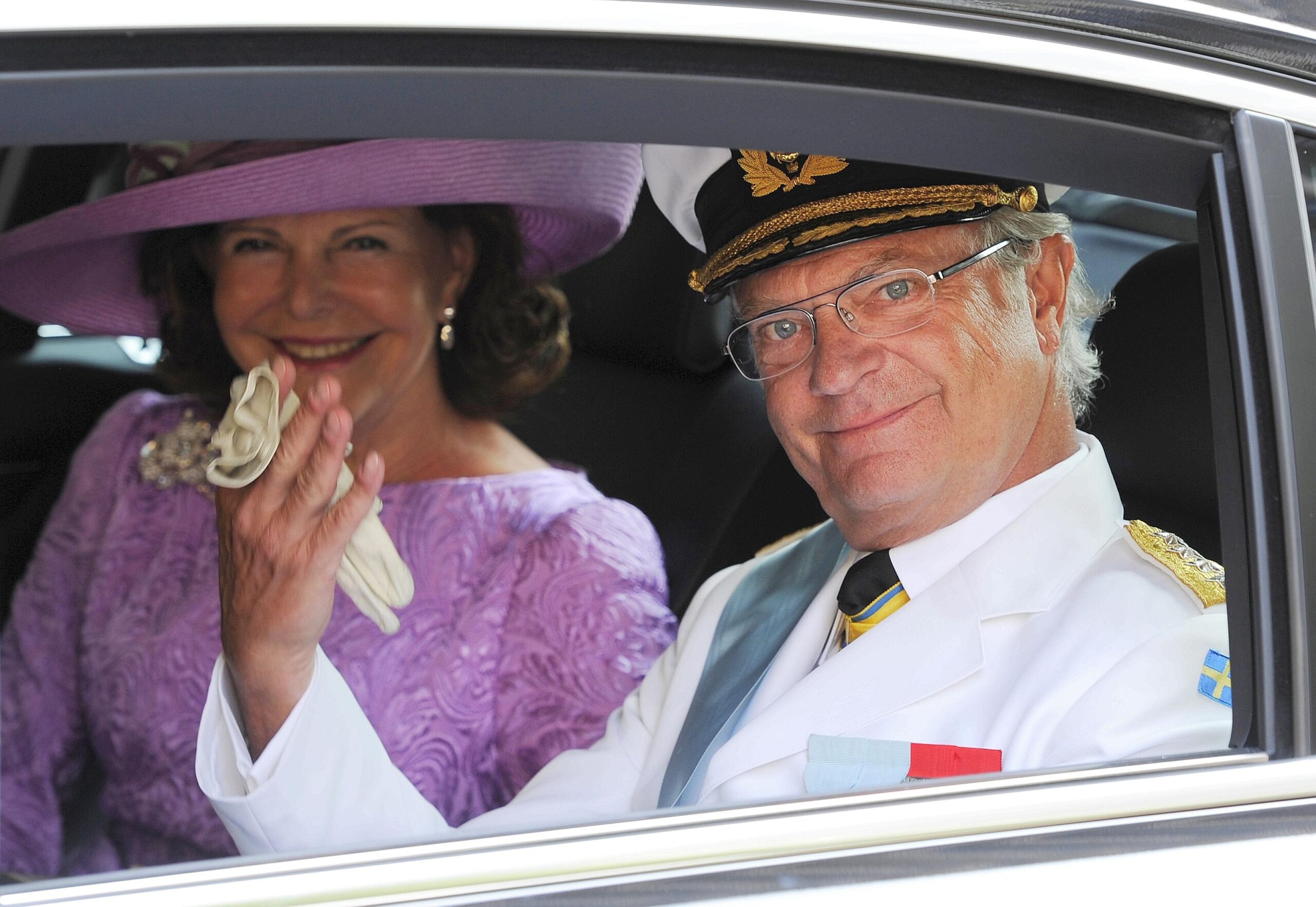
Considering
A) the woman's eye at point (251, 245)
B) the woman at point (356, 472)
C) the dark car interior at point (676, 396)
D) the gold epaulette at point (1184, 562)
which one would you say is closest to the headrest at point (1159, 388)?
the dark car interior at point (676, 396)

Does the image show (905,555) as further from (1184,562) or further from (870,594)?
(1184,562)

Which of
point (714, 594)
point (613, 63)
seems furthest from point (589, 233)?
point (613, 63)

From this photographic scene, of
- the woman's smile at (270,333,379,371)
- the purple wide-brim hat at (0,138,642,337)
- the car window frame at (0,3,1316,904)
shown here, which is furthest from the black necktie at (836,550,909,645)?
the woman's smile at (270,333,379,371)

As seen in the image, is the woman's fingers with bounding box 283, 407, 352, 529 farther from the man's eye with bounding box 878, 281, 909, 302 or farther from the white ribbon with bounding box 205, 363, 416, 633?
the man's eye with bounding box 878, 281, 909, 302

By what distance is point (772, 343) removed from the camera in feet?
5.27

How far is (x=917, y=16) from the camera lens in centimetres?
91

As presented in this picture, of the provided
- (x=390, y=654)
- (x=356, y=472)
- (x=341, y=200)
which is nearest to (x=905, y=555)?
(x=356, y=472)

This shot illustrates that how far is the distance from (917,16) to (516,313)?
181 cm

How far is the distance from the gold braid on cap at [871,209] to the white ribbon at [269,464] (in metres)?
0.54

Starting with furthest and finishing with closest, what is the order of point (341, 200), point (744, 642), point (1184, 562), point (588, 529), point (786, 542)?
1. point (588, 529)
2. point (341, 200)
3. point (786, 542)
4. point (744, 642)
5. point (1184, 562)

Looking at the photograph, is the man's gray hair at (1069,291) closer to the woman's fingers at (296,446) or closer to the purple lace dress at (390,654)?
the woman's fingers at (296,446)

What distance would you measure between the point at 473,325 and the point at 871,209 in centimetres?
133

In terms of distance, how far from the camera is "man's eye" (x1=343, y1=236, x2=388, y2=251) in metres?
2.39

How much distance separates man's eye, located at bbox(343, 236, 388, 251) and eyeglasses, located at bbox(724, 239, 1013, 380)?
3.38 feet
